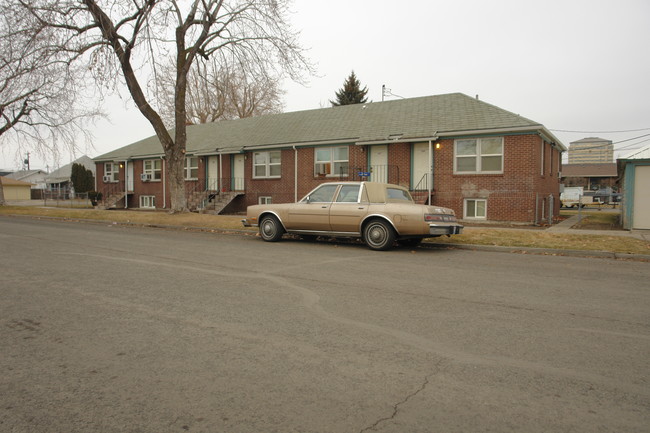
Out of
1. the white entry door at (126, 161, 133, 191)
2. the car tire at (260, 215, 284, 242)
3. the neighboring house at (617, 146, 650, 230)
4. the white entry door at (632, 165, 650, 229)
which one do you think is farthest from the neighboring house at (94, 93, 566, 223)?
the car tire at (260, 215, 284, 242)

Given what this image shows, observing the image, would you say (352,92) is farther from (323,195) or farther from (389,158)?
(323,195)

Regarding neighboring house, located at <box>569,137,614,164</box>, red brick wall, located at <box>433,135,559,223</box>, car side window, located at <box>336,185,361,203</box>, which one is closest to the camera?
car side window, located at <box>336,185,361,203</box>

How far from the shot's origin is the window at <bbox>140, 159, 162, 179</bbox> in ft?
93.1

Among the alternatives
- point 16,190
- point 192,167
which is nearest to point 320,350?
point 192,167

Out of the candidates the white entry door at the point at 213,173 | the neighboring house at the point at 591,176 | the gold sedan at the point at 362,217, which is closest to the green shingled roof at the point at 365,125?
the white entry door at the point at 213,173

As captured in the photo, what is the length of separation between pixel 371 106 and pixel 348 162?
4.05 m

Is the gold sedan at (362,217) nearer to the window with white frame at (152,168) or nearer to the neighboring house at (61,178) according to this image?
the window with white frame at (152,168)

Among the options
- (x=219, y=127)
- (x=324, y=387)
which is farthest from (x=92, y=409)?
(x=219, y=127)

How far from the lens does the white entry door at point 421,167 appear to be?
731 inches

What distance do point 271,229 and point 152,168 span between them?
19.6 meters

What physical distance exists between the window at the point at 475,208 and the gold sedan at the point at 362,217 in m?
6.83

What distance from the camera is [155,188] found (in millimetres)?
28609

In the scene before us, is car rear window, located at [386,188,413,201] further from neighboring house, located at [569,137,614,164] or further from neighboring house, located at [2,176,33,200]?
neighboring house, located at [569,137,614,164]

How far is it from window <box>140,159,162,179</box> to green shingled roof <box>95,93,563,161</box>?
22.7 inches
